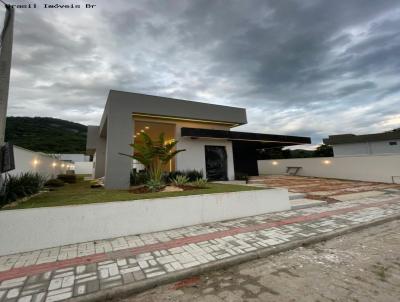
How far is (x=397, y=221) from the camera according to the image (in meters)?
A: 6.03

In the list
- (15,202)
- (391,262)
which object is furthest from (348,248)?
(15,202)

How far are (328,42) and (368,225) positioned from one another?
32.3 ft

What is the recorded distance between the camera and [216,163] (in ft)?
45.5

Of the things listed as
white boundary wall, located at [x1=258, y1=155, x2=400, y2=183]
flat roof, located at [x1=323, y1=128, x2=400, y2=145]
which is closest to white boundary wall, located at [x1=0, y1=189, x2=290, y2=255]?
white boundary wall, located at [x1=258, y1=155, x2=400, y2=183]

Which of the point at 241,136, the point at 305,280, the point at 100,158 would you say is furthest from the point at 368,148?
the point at 100,158

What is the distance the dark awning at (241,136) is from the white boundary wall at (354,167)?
5718 millimetres

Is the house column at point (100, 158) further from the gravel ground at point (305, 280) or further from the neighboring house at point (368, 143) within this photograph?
the neighboring house at point (368, 143)

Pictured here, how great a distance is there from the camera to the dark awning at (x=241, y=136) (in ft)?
39.0

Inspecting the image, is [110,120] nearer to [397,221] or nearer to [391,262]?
[391,262]

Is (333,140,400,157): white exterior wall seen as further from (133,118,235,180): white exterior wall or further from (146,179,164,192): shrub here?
(146,179,164,192): shrub

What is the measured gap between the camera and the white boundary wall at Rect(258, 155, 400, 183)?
1462cm

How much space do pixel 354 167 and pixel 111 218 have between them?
20192 millimetres

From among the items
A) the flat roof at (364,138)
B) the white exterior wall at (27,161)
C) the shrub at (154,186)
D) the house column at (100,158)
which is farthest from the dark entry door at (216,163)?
the flat roof at (364,138)

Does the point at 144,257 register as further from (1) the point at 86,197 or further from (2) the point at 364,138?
(2) the point at 364,138
